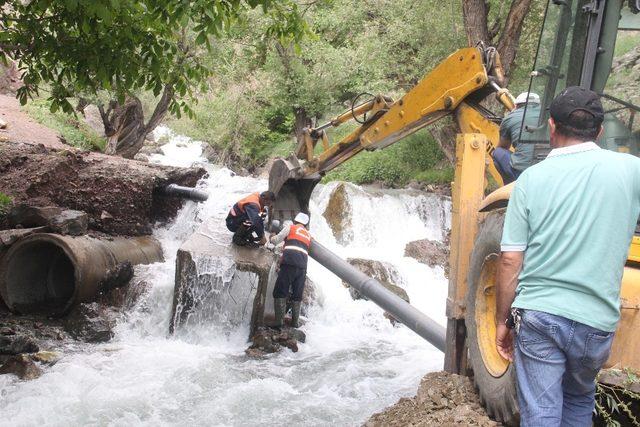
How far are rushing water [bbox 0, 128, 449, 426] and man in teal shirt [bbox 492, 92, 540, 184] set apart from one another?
2939 millimetres

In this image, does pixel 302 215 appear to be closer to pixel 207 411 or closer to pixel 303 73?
pixel 207 411

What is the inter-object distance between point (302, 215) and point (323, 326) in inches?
86.9

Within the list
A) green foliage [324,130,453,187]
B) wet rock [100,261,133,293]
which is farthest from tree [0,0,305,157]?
green foliage [324,130,453,187]

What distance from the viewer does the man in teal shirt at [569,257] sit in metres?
2.61

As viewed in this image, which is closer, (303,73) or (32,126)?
(32,126)

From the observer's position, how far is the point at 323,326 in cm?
1019

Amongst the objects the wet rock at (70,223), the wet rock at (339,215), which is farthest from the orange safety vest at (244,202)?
the wet rock at (339,215)

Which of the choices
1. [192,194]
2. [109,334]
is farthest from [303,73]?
[109,334]

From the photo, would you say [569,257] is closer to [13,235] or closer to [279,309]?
[279,309]

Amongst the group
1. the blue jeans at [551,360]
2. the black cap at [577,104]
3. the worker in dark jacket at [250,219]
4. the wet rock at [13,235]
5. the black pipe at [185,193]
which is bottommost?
the wet rock at [13,235]

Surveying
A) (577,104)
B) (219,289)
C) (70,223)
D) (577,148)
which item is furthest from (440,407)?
(70,223)

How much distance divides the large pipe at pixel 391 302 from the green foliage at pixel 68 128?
12672 millimetres

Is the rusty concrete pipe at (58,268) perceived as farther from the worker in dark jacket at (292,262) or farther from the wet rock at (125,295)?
the worker in dark jacket at (292,262)

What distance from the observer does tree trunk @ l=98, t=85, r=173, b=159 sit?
60.2ft
